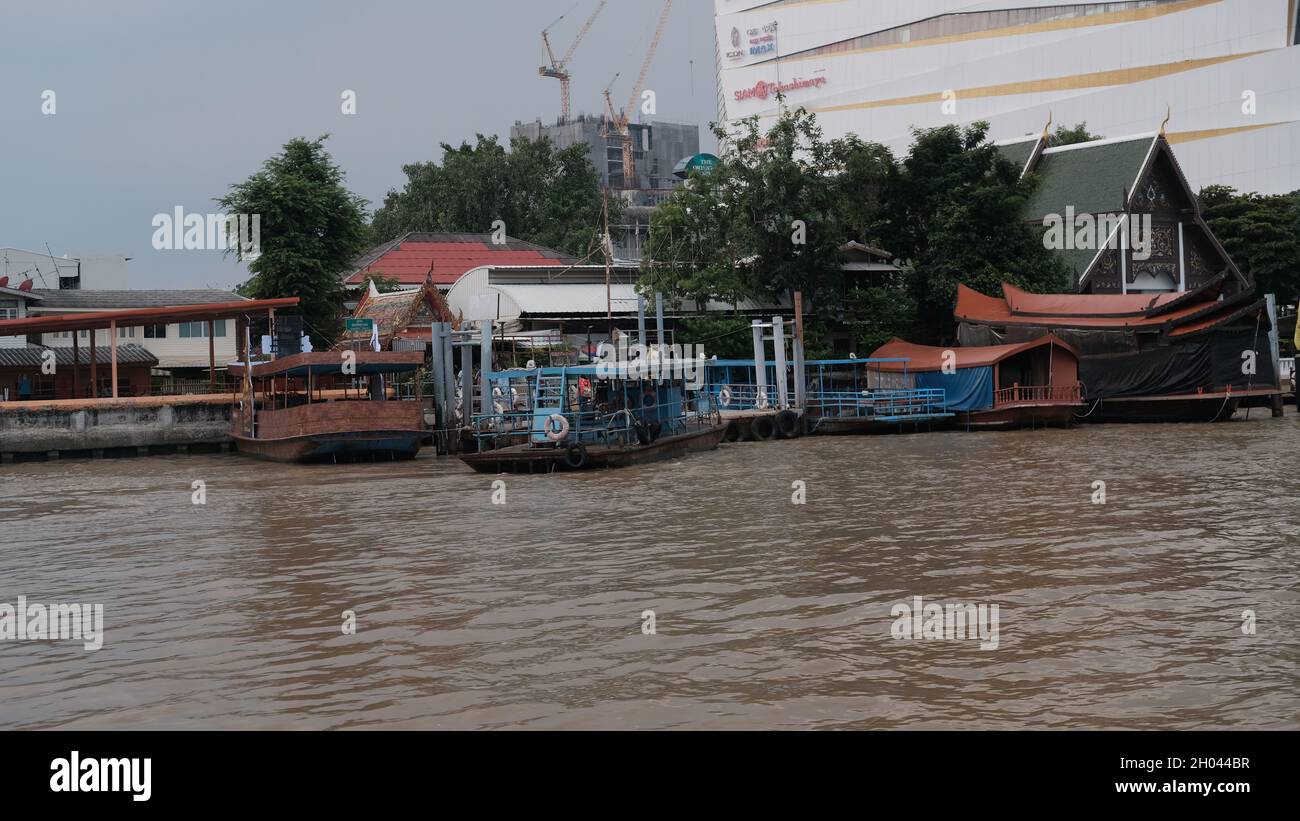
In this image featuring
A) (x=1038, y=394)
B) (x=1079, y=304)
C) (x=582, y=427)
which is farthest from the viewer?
(x=1079, y=304)

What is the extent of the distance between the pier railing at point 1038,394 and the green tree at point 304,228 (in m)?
20.7

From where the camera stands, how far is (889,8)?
3376 inches

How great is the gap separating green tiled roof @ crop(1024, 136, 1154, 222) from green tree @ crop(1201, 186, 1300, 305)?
15.5ft

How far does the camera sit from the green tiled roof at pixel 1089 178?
42031 millimetres

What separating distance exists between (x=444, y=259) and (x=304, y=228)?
44.3 feet

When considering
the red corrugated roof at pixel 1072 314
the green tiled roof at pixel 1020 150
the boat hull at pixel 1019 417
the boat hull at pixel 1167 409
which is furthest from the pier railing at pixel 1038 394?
the green tiled roof at pixel 1020 150

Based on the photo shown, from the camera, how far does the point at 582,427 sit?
2362cm

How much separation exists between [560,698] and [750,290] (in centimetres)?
3192

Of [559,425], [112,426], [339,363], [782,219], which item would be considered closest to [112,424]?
[112,426]

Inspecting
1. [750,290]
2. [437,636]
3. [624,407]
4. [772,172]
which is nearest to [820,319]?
[750,290]

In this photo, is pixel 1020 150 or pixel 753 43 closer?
pixel 1020 150

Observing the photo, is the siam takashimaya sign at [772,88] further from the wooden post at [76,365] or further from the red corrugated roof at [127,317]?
the red corrugated roof at [127,317]

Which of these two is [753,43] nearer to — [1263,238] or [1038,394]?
[1263,238]
